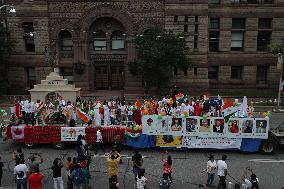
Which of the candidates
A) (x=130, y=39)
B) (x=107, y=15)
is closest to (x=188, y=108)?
(x=130, y=39)

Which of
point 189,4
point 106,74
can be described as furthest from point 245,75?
point 106,74

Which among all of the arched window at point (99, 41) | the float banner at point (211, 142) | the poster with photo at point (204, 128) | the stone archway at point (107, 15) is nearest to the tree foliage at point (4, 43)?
the stone archway at point (107, 15)

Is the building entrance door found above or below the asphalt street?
above

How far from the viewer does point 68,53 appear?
43.0m

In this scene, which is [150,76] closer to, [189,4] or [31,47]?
[189,4]

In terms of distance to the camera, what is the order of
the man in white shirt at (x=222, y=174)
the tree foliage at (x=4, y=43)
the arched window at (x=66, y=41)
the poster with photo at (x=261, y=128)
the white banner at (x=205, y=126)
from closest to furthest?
the man in white shirt at (x=222, y=174) → the poster with photo at (x=261, y=128) → the white banner at (x=205, y=126) → the tree foliage at (x=4, y=43) → the arched window at (x=66, y=41)

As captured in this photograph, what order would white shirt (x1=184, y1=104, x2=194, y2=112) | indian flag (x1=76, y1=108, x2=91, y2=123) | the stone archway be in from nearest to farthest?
indian flag (x1=76, y1=108, x2=91, y2=123) → white shirt (x1=184, y1=104, x2=194, y2=112) → the stone archway

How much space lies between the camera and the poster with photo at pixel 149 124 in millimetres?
21266

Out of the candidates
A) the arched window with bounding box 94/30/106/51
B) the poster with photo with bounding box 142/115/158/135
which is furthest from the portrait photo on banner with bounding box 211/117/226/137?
the arched window with bounding box 94/30/106/51

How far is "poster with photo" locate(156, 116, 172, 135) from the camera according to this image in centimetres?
2125

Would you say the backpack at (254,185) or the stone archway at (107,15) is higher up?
the stone archway at (107,15)

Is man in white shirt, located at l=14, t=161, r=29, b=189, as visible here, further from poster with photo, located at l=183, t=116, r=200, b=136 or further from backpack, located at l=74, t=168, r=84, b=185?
poster with photo, located at l=183, t=116, r=200, b=136


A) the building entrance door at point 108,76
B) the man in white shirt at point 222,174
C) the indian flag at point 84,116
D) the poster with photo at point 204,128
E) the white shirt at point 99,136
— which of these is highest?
the building entrance door at point 108,76

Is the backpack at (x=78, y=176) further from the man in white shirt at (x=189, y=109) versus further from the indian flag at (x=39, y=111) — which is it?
the man in white shirt at (x=189, y=109)
